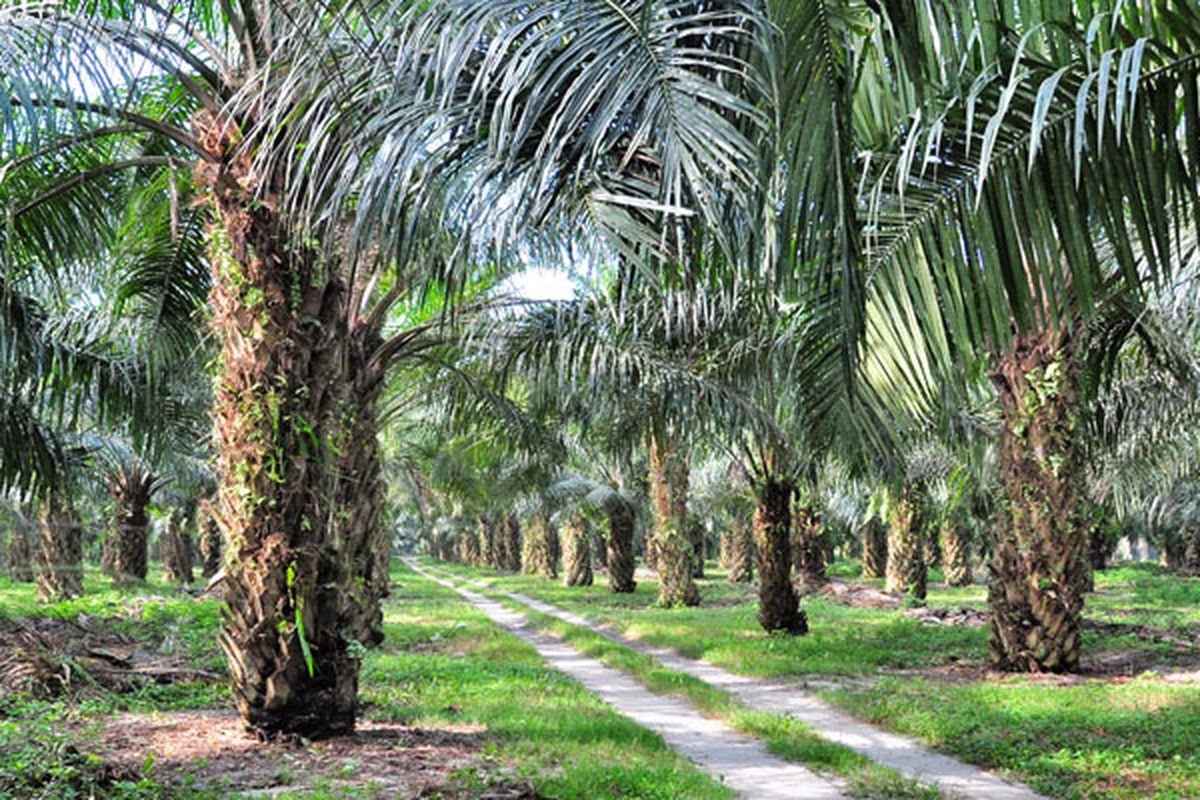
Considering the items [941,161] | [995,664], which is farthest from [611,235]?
[995,664]

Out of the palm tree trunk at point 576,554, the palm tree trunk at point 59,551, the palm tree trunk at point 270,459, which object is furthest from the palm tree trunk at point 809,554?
the palm tree trunk at point 270,459

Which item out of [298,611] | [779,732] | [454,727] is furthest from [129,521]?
[779,732]

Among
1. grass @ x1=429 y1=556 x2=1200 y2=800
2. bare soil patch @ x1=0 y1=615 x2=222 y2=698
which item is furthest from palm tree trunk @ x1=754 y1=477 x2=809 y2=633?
bare soil patch @ x1=0 y1=615 x2=222 y2=698

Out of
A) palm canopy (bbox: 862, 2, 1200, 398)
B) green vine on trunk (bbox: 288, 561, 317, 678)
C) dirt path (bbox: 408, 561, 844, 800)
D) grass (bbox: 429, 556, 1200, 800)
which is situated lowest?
dirt path (bbox: 408, 561, 844, 800)

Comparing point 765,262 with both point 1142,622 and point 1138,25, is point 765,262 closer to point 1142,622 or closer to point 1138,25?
point 1138,25

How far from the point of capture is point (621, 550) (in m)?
30.3

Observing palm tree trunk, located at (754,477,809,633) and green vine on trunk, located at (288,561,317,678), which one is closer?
green vine on trunk, located at (288,561,317,678)

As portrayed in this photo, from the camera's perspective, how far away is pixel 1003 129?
11.7 feet

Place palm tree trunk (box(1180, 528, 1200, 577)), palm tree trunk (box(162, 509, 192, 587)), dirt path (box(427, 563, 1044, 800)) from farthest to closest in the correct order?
palm tree trunk (box(1180, 528, 1200, 577)) → palm tree trunk (box(162, 509, 192, 587)) → dirt path (box(427, 563, 1044, 800))

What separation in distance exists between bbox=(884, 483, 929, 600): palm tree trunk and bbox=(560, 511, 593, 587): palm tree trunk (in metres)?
10.3

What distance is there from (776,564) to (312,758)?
10741 millimetres

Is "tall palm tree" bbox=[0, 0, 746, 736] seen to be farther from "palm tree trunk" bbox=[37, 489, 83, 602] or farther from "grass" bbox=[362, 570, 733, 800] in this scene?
"palm tree trunk" bbox=[37, 489, 83, 602]

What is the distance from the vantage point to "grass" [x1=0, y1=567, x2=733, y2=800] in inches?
228

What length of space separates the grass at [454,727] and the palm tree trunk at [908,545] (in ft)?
46.3
